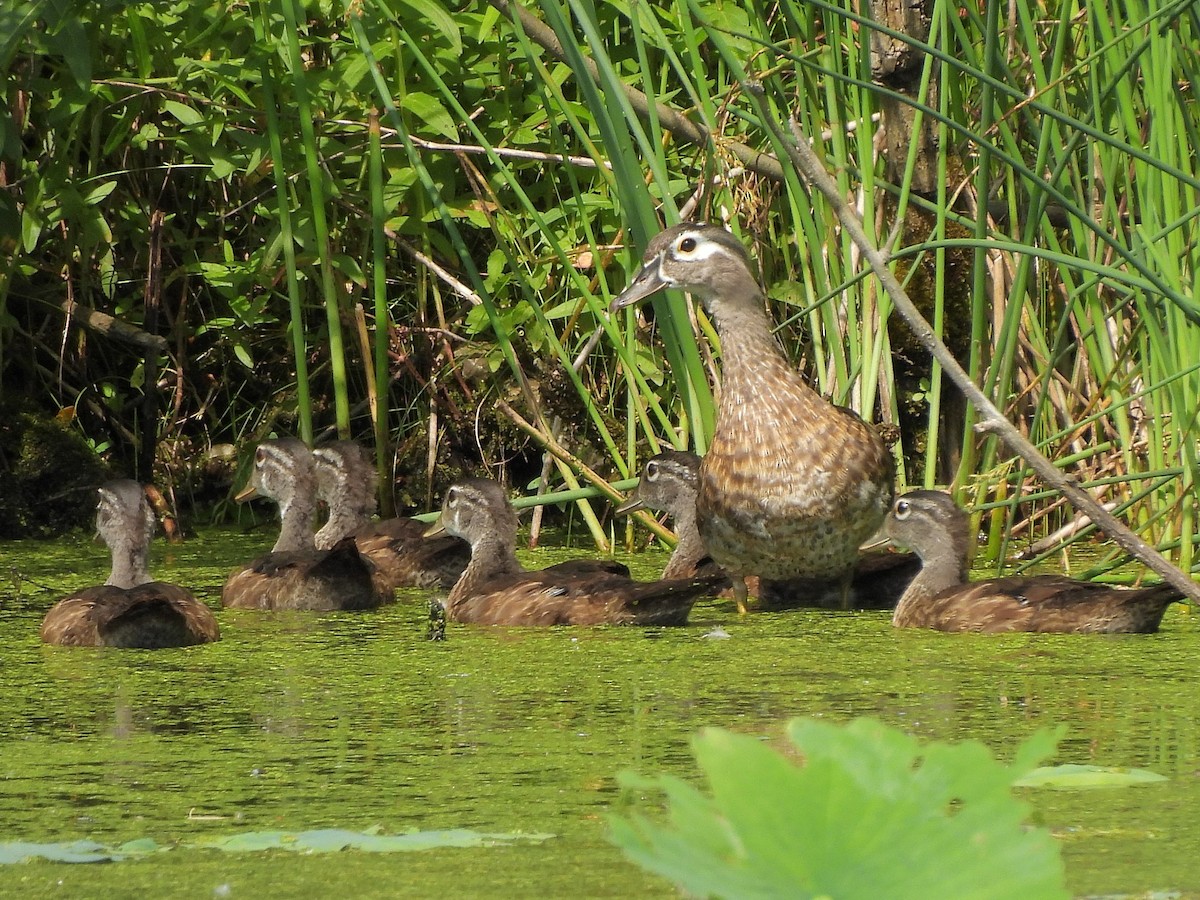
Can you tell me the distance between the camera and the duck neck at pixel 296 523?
6641 millimetres

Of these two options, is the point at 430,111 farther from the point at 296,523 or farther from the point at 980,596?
the point at 980,596

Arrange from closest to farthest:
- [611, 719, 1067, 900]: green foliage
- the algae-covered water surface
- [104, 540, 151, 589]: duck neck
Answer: [611, 719, 1067, 900]: green foliage
the algae-covered water surface
[104, 540, 151, 589]: duck neck

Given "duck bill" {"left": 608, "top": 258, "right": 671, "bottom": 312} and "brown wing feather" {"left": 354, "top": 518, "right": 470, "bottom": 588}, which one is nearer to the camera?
"duck bill" {"left": 608, "top": 258, "right": 671, "bottom": 312}

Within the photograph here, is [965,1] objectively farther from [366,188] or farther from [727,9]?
[366,188]

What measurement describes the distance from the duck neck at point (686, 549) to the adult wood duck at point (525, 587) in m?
0.16

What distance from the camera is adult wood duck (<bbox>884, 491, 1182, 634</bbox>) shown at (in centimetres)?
477

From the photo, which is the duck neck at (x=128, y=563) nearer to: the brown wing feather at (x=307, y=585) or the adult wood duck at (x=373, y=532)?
the brown wing feather at (x=307, y=585)

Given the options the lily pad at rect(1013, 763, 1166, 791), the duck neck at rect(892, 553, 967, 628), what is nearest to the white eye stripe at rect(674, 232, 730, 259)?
the duck neck at rect(892, 553, 967, 628)

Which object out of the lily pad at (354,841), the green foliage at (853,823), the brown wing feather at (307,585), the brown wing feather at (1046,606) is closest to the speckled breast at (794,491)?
the brown wing feather at (1046,606)

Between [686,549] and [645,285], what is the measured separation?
3.29 ft

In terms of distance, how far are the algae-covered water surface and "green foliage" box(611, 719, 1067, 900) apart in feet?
3.87

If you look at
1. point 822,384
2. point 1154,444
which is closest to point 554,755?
point 1154,444

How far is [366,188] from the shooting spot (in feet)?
24.0

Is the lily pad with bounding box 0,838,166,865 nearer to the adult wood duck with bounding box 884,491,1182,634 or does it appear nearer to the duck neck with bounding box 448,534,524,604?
the adult wood duck with bounding box 884,491,1182,634
